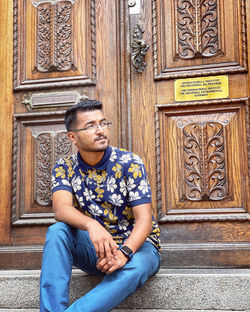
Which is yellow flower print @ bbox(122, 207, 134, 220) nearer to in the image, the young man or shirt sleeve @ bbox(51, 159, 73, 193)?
the young man

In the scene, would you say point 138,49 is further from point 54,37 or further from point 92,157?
point 92,157

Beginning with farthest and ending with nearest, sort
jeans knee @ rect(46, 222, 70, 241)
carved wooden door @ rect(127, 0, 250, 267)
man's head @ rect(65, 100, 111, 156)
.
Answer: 1. carved wooden door @ rect(127, 0, 250, 267)
2. man's head @ rect(65, 100, 111, 156)
3. jeans knee @ rect(46, 222, 70, 241)

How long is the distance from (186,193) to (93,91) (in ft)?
3.26

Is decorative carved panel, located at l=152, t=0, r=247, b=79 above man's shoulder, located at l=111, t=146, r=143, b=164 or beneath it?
above

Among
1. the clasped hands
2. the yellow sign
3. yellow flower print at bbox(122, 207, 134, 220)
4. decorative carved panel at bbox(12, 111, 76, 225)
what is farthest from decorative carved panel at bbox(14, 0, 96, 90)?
the clasped hands

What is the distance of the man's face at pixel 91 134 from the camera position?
2.54m

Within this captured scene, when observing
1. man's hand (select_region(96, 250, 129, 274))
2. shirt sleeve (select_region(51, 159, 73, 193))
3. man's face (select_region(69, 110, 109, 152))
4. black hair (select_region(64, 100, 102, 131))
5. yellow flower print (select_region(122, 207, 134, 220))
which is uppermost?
black hair (select_region(64, 100, 102, 131))

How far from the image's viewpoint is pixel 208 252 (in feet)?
9.70

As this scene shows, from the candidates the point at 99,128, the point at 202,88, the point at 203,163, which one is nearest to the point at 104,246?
the point at 99,128

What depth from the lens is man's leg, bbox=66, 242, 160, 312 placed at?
2033mm

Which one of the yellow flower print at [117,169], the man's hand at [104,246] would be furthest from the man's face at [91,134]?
the man's hand at [104,246]

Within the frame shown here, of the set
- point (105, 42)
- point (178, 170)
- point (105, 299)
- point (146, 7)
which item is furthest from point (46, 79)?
point (105, 299)

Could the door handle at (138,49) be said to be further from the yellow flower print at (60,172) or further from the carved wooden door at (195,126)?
the yellow flower print at (60,172)

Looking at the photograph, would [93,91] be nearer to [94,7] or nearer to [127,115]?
[127,115]
